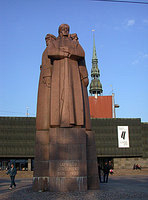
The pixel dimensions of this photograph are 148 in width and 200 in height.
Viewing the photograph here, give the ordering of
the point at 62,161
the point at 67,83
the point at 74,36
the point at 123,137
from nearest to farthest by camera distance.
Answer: the point at 62,161, the point at 67,83, the point at 74,36, the point at 123,137

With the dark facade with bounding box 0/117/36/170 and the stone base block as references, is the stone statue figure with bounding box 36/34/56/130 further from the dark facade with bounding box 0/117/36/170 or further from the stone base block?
the dark facade with bounding box 0/117/36/170

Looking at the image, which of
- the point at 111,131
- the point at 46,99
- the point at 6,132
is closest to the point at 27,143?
the point at 6,132

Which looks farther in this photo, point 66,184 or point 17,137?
point 17,137

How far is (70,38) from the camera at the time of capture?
53.7ft

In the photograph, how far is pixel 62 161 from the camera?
13367mm

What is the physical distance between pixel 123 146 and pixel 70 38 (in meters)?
48.9

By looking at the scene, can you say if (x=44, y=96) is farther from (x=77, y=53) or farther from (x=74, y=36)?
(x=74, y=36)

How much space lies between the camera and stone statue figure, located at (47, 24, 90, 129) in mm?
14336

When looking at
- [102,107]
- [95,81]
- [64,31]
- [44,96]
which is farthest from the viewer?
[95,81]

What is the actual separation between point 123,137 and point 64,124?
49869 mm

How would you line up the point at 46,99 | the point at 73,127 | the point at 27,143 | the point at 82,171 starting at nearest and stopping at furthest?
the point at 82,171 → the point at 73,127 → the point at 46,99 → the point at 27,143

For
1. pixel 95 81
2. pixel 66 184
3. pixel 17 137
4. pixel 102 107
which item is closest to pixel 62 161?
pixel 66 184

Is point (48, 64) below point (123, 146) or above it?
above

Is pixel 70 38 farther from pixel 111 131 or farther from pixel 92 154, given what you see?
pixel 111 131
